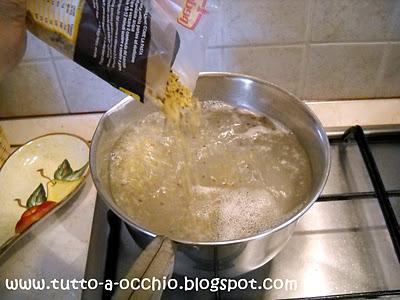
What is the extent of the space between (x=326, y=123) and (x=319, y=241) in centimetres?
23

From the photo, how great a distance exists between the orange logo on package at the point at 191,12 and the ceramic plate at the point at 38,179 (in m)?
0.30

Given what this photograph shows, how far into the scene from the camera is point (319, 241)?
0.60m

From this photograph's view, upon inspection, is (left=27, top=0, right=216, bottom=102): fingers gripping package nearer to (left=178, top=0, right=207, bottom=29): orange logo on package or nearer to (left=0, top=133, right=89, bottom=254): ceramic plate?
(left=178, top=0, right=207, bottom=29): orange logo on package

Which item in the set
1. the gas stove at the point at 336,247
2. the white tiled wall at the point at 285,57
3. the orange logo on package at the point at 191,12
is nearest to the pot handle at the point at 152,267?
the gas stove at the point at 336,247

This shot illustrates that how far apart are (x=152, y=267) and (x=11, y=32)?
278 mm

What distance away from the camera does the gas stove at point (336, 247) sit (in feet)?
1.80

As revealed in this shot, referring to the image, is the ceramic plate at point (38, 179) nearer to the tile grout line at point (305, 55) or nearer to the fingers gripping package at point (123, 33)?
the fingers gripping package at point (123, 33)

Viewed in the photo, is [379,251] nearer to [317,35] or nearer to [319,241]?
[319,241]

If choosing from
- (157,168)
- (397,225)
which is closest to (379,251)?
(397,225)

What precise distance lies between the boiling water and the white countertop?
4.0 inches

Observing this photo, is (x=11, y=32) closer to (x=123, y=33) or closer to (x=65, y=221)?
(x=123, y=33)

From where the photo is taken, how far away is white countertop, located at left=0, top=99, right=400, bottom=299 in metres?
0.57

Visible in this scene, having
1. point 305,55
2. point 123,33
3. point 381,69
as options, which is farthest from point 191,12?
point 381,69

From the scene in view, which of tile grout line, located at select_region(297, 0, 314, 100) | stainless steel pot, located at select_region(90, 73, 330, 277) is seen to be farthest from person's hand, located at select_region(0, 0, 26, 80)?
tile grout line, located at select_region(297, 0, 314, 100)
